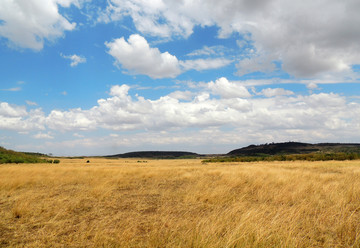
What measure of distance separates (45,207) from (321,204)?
9215 mm

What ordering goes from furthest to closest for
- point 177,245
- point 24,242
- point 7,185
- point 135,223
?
point 7,185 < point 135,223 < point 24,242 < point 177,245

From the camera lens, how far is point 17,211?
22.0 feet

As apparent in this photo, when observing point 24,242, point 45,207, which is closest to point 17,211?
point 45,207

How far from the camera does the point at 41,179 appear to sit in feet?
45.8

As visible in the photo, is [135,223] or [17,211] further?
[17,211]

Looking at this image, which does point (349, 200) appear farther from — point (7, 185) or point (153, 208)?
point (7, 185)

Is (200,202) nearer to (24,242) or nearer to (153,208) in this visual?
(153,208)

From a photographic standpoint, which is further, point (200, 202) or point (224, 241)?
point (200, 202)

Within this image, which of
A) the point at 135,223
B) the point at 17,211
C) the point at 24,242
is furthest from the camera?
the point at 17,211

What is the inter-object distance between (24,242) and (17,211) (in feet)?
8.14

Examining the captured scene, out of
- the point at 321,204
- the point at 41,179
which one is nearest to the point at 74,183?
the point at 41,179

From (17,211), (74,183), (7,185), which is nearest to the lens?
(17,211)

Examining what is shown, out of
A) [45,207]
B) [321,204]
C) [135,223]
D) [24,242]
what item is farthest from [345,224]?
[45,207]

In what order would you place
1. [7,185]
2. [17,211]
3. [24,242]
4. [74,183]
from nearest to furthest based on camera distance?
[24,242] → [17,211] → [7,185] → [74,183]
